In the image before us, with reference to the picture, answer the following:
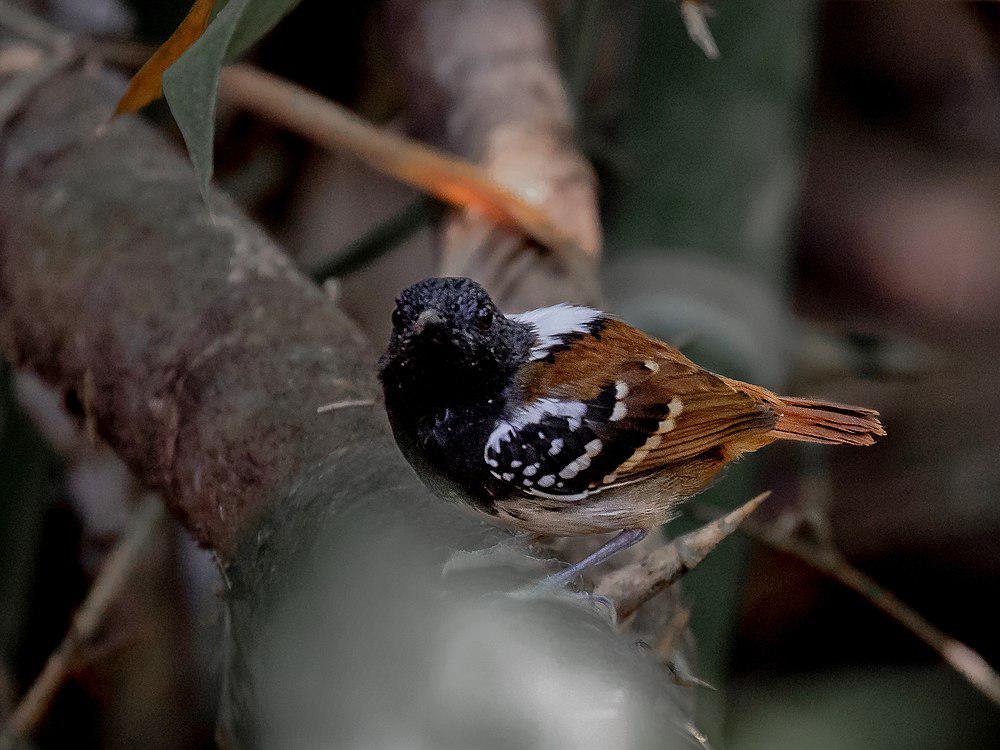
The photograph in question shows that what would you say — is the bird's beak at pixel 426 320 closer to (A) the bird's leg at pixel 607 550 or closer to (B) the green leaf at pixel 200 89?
(A) the bird's leg at pixel 607 550

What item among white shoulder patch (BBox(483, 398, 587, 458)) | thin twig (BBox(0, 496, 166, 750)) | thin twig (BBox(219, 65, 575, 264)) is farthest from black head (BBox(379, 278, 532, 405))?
thin twig (BBox(0, 496, 166, 750))

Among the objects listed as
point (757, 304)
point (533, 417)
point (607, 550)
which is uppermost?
point (533, 417)

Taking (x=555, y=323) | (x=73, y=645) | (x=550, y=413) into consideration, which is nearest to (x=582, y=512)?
(x=550, y=413)

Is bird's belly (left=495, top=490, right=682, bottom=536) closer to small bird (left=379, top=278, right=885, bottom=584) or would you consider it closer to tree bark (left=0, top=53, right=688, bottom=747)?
small bird (left=379, top=278, right=885, bottom=584)

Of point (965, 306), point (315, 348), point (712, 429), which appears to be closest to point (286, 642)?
point (315, 348)

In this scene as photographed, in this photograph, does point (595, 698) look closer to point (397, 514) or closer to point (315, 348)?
point (397, 514)

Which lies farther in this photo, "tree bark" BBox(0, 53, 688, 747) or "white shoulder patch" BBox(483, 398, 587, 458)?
"white shoulder patch" BBox(483, 398, 587, 458)

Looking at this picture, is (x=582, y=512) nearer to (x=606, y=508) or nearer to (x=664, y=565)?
(x=606, y=508)
